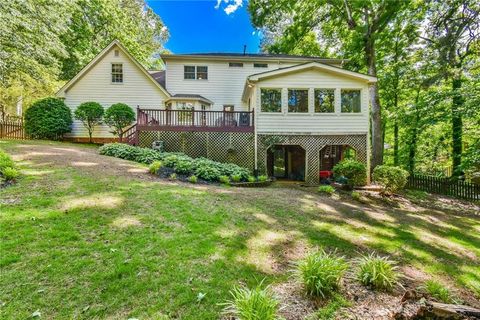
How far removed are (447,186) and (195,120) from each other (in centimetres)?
1392

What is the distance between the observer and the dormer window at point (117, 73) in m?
16.7

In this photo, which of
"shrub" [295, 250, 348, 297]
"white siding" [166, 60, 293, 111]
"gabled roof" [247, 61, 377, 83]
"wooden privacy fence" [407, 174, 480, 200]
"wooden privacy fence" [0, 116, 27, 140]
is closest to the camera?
"shrub" [295, 250, 348, 297]

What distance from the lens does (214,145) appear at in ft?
44.0

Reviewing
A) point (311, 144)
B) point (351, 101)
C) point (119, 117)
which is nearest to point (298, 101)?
point (311, 144)

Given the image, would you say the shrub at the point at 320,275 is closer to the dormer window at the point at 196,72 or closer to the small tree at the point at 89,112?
the small tree at the point at 89,112

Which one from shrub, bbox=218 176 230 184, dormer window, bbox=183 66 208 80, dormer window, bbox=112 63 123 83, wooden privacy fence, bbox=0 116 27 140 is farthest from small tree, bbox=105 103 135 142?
shrub, bbox=218 176 230 184

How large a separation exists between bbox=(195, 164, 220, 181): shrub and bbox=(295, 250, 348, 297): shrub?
6.58m

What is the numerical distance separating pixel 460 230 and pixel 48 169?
1248cm

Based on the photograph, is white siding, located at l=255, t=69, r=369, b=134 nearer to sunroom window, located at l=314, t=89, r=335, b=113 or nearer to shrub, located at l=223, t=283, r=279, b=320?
sunroom window, located at l=314, t=89, r=335, b=113

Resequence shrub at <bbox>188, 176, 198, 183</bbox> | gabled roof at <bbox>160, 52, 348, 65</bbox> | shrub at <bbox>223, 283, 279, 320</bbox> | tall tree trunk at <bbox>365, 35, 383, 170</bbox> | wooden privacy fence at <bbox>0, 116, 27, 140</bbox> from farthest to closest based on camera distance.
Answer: gabled roof at <bbox>160, 52, 348, 65</bbox>
wooden privacy fence at <bbox>0, 116, 27, 140</bbox>
tall tree trunk at <bbox>365, 35, 383, 170</bbox>
shrub at <bbox>188, 176, 198, 183</bbox>
shrub at <bbox>223, 283, 279, 320</bbox>

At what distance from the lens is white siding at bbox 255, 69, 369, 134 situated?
12984 millimetres

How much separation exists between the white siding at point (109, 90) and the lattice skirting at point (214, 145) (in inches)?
192

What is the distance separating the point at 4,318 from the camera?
103 inches

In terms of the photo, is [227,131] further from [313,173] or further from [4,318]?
[4,318]
